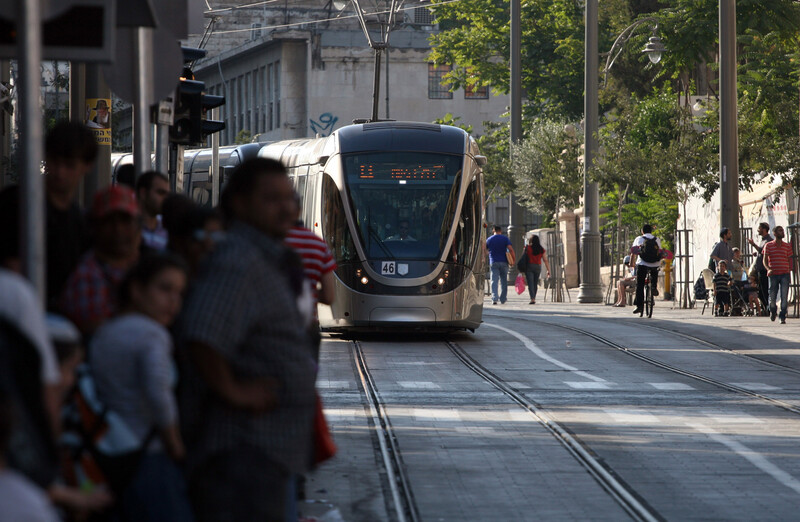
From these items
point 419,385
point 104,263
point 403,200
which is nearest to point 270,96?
point 403,200

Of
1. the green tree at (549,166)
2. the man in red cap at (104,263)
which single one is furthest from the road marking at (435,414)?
the green tree at (549,166)

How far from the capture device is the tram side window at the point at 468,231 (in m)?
20.2

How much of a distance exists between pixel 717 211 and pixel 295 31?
149ft

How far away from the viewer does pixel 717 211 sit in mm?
33938

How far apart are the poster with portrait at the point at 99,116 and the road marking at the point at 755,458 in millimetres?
5596

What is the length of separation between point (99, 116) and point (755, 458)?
6479mm

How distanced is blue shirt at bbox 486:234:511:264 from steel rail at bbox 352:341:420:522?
1832 centimetres

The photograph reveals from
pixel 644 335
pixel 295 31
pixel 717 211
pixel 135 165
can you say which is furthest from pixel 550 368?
pixel 295 31

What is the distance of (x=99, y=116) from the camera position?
13.2m

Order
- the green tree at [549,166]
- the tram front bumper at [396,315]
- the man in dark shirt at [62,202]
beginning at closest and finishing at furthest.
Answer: the man in dark shirt at [62,202] → the tram front bumper at [396,315] → the green tree at [549,166]

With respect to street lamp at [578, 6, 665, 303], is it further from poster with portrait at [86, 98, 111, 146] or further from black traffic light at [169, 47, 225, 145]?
poster with portrait at [86, 98, 111, 146]

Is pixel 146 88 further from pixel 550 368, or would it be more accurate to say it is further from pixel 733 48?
pixel 733 48

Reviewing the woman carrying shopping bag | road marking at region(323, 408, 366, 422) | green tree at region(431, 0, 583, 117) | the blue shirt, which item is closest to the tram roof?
road marking at region(323, 408, 366, 422)

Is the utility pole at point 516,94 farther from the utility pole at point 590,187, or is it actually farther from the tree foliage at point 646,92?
the utility pole at point 590,187
